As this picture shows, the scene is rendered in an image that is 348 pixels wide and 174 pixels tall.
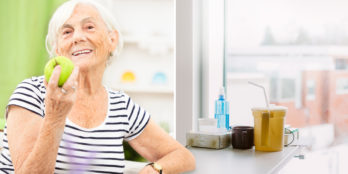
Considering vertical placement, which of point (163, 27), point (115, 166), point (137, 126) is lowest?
point (115, 166)

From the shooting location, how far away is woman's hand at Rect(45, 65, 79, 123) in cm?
94

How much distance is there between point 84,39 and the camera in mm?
1162

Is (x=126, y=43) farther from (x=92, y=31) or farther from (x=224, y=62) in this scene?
(x=92, y=31)

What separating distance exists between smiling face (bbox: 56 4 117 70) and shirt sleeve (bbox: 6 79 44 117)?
0.40 feet

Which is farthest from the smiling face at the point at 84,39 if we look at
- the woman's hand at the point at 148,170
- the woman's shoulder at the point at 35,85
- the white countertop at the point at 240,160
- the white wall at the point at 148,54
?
the white wall at the point at 148,54

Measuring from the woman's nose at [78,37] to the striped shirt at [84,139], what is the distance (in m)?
0.16

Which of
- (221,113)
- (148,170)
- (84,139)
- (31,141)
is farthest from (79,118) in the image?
(221,113)

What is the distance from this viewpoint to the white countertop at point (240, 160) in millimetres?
1311

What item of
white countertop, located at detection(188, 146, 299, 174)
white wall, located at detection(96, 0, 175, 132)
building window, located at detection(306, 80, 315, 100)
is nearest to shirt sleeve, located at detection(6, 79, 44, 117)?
white countertop, located at detection(188, 146, 299, 174)

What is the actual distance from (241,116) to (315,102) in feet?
1.10

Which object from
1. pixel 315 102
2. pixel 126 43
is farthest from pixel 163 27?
pixel 315 102

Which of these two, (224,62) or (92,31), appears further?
(224,62)

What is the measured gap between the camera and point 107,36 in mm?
1242

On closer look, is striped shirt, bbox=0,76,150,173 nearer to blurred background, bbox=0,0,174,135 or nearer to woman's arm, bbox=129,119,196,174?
woman's arm, bbox=129,119,196,174
